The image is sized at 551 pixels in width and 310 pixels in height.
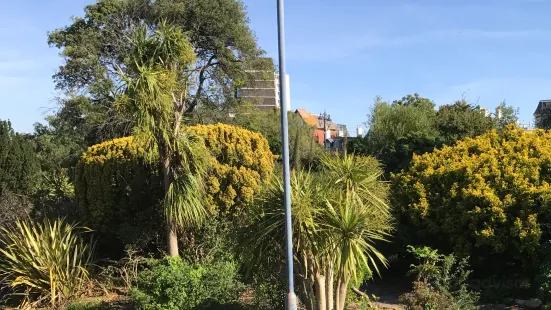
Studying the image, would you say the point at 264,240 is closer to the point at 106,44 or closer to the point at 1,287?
the point at 1,287

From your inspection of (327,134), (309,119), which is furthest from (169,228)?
(309,119)

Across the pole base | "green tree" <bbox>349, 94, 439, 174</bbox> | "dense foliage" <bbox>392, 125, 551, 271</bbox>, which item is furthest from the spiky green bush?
"green tree" <bbox>349, 94, 439, 174</bbox>

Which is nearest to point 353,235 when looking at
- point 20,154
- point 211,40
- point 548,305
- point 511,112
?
point 548,305

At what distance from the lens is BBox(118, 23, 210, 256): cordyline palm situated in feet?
25.8

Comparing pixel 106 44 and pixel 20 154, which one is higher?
pixel 106 44

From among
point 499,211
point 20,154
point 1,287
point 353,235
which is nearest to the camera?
point 353,235

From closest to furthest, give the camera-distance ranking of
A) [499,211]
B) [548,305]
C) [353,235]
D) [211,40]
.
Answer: [353,235] < [548,305] < [499,211] < [211,40]

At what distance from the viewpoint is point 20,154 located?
18.2 meters

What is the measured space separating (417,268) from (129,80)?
528cm

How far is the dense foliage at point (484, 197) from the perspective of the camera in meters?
8.74

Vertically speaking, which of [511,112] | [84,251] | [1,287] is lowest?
[1,287]

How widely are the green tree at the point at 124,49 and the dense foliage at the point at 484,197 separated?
15.2 metres

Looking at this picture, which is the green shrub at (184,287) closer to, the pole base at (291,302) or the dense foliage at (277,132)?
the pole base at (291,302)

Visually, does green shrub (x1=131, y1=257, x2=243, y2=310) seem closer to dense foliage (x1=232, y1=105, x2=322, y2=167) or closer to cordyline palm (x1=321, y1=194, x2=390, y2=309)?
cordyline palm (x1=321, y1=194, x2=390, y2=309)
